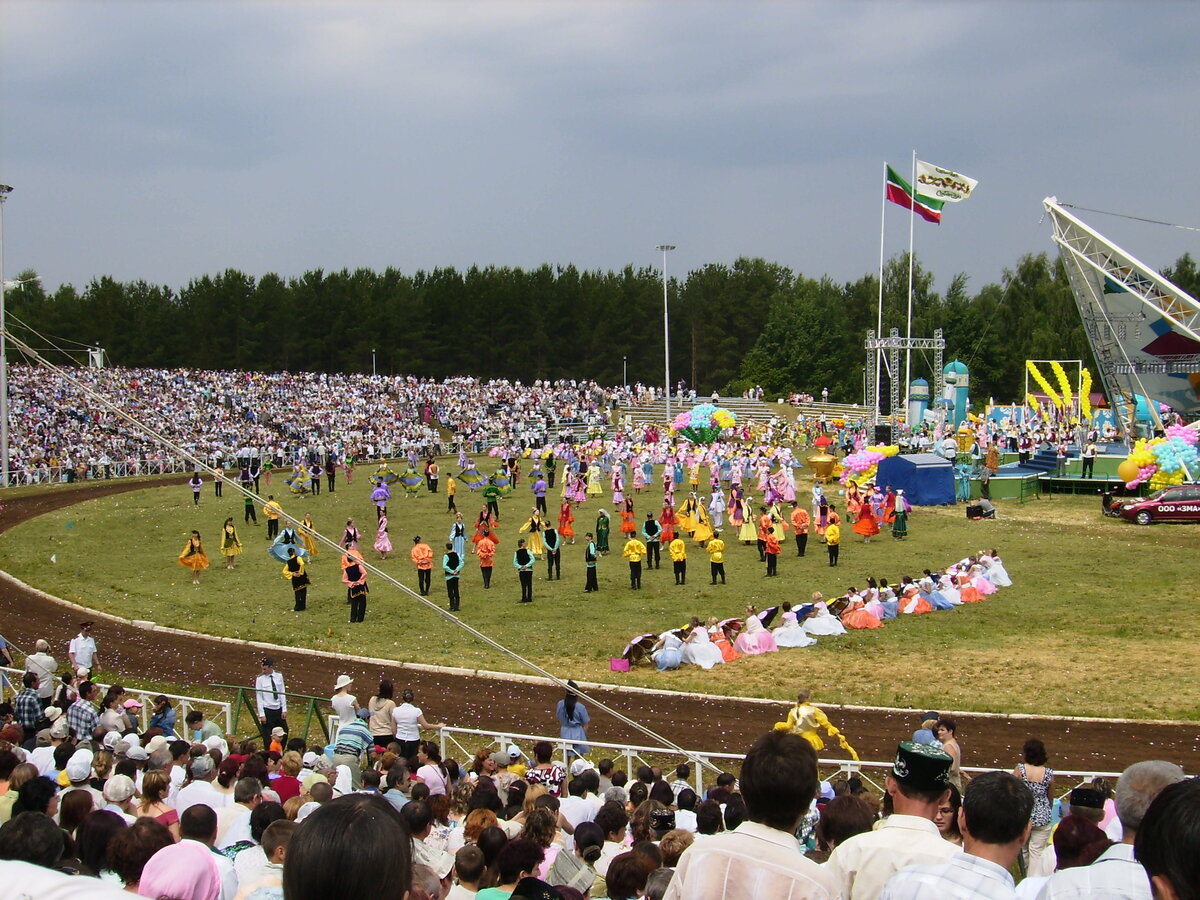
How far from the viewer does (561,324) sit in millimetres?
91250

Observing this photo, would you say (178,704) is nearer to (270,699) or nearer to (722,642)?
(270,699)

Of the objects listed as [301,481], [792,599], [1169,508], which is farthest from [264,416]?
[1169,508]

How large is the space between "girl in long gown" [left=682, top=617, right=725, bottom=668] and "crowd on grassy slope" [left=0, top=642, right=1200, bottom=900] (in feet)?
24.0

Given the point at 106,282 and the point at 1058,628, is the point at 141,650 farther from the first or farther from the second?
the point at 106,282

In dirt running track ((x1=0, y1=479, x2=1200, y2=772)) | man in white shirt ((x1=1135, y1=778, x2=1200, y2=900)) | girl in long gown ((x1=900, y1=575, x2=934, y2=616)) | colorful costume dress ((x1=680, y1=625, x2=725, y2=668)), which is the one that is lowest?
dirt running track ((x1=0, y1=479, x2=1200, y2=772))

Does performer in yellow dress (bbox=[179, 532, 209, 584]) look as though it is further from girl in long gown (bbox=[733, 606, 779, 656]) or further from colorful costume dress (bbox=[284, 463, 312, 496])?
colorful costume dress (bbox=[284, 463, 312, 496])

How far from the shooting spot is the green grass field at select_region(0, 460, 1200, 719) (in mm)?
16547

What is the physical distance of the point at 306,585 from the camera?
22594mm

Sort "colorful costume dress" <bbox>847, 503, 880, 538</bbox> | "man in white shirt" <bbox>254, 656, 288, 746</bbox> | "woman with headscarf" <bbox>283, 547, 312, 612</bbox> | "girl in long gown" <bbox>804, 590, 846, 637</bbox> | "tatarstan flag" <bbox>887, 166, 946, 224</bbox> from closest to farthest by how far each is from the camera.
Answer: "man in white shirt" <bbox>254, 656, 288, 746</bbox>
"girl in long gown" <bbox>804, 590, 846, 637</bbox>
"woman with headscarf" <bbox>283, 547, 312, 612</bbox>
"colorful costume dress" <bbox>847, 503, 880, 538</bbox>
"tatarstan flag" <bbox>887, 166, 946, 224</bbox>

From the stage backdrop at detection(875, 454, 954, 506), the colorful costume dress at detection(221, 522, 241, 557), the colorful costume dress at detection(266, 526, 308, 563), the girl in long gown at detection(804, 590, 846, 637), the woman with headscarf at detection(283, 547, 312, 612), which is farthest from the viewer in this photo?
the stage backdrop at detection(875, 454, 954, 506)

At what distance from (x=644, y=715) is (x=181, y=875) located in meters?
11.1

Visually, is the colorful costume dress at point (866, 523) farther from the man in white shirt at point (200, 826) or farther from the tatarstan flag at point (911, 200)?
the tatarstan flag at point (911, 200)

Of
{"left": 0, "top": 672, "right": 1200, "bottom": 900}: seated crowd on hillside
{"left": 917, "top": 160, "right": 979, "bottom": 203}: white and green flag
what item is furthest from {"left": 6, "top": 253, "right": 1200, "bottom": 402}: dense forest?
{"left": 0, "top": 672, "right": 1200, "bottom": 900}: seated crowd on hillside

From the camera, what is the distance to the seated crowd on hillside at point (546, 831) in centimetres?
256
